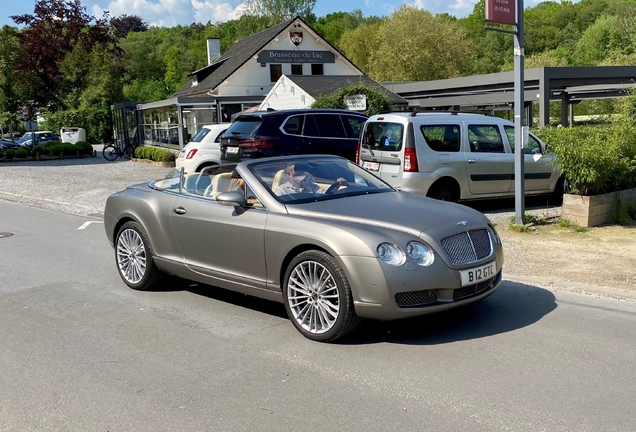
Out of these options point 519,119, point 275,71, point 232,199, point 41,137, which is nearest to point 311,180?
point 232,199

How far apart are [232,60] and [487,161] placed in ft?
112

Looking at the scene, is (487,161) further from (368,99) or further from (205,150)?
(368,99)

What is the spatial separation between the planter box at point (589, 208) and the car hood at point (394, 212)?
469 cm

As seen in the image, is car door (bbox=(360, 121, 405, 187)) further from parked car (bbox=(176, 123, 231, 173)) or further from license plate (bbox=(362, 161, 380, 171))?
parked car (bbox=(176, 123, 231, 173))

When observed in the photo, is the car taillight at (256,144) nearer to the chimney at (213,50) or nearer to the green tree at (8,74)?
the chimney at (213,50)

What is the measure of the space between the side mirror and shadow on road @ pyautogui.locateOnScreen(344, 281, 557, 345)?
5.12 feet

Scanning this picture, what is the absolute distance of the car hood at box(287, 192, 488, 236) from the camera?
218 inches

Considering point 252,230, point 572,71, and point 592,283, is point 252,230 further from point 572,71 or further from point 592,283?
point 572,71

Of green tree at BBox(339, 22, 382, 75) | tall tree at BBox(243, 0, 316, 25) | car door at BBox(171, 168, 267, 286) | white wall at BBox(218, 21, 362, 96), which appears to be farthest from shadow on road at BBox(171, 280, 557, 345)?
tall tree at BBox(243, 0, 316, 25)

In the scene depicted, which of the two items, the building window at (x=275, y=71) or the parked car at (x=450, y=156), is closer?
the parked car at (x=450, y=156)

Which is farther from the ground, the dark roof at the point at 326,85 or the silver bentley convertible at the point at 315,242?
the dark roof at the point at 326,85

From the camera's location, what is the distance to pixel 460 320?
19.5ft

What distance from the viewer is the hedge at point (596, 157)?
998cm

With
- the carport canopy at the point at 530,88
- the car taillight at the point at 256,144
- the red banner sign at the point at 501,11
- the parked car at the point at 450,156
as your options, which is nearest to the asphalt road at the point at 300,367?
the parked car at the point at 450,156
